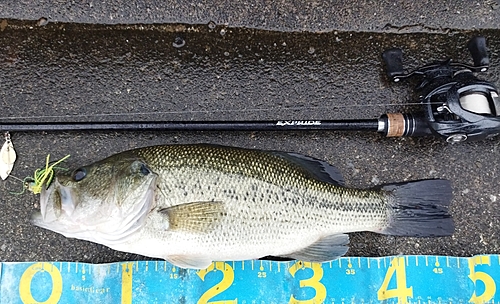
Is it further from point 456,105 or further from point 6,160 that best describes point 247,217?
point 6,160

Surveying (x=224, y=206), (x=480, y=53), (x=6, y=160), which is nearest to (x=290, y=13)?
(x=480, y=53)

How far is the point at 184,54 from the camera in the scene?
2582 mm

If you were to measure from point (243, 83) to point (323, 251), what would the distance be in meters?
1.03

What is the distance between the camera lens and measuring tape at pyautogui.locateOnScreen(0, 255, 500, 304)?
2.31 metres

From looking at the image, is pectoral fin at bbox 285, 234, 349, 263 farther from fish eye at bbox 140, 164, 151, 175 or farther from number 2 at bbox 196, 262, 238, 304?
fish eye at bbox 140, 164, 151, 175

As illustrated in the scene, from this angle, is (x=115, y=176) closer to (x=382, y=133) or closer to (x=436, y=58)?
(x=382, y=133)

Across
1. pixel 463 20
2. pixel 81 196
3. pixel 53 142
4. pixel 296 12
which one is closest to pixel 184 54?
pixel 296 12

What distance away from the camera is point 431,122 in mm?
2221

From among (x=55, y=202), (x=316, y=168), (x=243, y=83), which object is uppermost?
(x=243, y=83)

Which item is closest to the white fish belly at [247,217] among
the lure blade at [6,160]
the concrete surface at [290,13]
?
the lure blade at [6,160]

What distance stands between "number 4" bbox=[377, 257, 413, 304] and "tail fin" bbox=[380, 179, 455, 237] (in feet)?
0.88

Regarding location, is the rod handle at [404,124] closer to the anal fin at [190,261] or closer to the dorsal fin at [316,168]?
the dorsal fin at [316,168]

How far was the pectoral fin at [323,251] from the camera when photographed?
2.19 metres

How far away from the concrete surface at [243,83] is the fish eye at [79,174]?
0.46 meters
